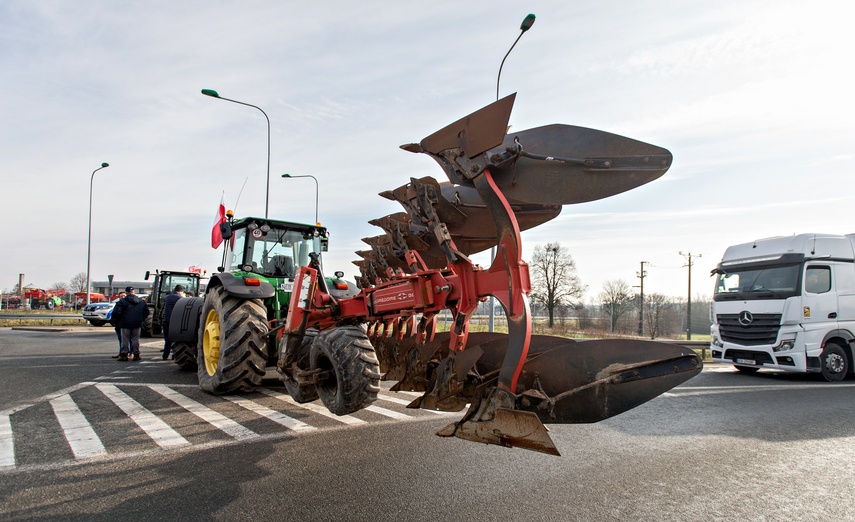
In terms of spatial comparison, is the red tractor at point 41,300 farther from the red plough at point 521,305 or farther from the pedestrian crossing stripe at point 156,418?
the red plough at point 521,305

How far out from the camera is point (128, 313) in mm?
12391

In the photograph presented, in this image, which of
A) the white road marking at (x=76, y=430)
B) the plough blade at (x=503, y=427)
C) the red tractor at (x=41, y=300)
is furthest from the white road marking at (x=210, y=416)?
the red tractor at (x=41, y=300)

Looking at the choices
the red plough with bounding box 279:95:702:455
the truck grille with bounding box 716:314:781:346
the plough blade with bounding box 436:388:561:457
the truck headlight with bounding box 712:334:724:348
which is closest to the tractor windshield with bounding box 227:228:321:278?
the red plough with bounding box 279:95:702:455

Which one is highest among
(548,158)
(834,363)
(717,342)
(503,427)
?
(548,158)

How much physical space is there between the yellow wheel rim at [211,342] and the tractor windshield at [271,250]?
868 millimetres

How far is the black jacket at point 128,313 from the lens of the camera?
12.3m

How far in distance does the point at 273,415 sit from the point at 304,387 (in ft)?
5.52

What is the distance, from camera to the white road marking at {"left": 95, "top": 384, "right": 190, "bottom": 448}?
4.96 metres

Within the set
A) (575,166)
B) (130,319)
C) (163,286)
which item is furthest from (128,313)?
(575,166)

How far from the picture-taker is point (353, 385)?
166 inches

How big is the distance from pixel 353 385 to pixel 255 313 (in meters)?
3.05

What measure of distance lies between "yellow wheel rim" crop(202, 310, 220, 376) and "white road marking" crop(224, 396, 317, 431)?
0.66 meters

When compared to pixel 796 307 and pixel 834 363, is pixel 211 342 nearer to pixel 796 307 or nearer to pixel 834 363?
pixel 796 307

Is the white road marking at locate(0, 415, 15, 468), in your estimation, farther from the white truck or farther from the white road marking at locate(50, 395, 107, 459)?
the white truck
